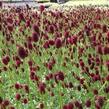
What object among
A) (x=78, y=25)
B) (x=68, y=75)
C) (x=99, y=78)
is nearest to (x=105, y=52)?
(x=99, y=78)

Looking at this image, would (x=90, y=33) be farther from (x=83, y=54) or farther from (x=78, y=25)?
(x=78, y=25)

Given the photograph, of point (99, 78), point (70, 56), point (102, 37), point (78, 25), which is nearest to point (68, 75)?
point (70, 56)

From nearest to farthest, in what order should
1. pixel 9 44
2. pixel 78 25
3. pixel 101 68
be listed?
pixel 101 68 < pixel 9 44 < pixel 78 25

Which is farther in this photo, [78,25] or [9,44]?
[78,25]

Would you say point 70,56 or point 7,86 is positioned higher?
point 70,56

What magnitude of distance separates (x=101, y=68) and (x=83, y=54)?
88cm

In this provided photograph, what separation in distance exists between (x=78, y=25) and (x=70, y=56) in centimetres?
257

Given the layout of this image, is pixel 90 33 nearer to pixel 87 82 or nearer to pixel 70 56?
pixel 70 56

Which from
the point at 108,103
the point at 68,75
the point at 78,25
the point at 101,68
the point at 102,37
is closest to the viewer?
the point at 108,103

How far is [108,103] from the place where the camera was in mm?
3207

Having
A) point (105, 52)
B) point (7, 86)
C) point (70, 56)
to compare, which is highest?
point (105, 52)

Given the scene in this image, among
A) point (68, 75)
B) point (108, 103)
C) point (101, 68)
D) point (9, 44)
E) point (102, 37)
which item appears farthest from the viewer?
point (9, 44)

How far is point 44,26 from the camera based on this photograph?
5156 mm

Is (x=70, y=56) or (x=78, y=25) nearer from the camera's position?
(x=70, y=56)
